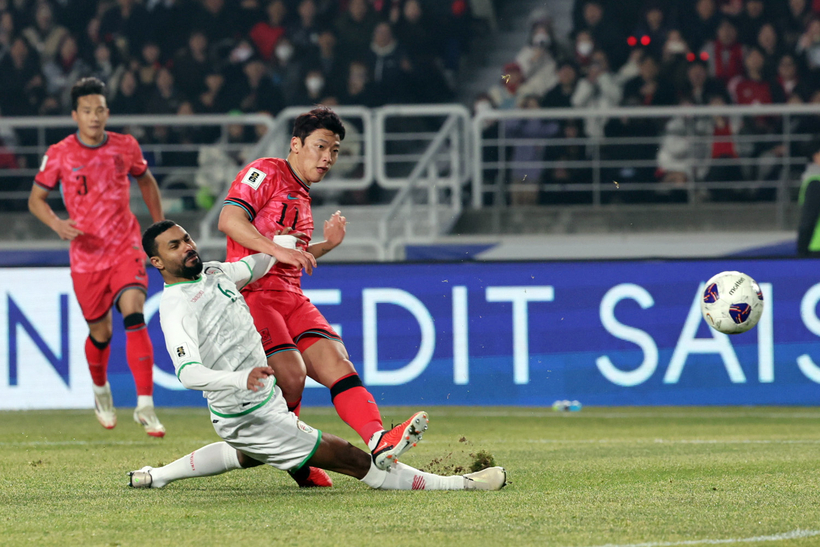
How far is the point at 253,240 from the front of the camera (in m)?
5.62

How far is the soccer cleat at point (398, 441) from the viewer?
Answer: 16.8 feet

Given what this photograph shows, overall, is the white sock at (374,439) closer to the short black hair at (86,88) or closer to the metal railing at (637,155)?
the short black hair at (86,88)

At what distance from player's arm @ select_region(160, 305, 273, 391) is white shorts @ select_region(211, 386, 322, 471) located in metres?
0.28

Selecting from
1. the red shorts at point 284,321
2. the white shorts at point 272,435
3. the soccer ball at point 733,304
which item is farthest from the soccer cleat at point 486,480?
the soccer ball at point 733,304

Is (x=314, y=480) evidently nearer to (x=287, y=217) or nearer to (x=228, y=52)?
(x=287, y=217)

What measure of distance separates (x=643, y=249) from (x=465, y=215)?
196 centimetres

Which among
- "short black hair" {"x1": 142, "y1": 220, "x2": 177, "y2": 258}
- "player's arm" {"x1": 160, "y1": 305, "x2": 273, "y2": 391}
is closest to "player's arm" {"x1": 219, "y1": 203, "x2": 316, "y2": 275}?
"short black hair" {"x1": 142, "y1": 220, "x2": 177, "y2": 258}

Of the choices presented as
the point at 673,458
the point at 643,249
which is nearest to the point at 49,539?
the point at 673,458

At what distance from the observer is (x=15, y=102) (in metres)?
15.4

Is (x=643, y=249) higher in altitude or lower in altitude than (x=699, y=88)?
lower

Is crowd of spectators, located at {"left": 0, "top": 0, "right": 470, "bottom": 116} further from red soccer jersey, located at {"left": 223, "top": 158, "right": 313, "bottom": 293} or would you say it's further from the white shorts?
the white shorts

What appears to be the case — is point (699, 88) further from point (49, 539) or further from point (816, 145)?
point (49, 539)

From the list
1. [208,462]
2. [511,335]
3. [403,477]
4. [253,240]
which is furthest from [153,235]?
[511,335]

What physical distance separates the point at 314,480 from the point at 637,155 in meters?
8.26
